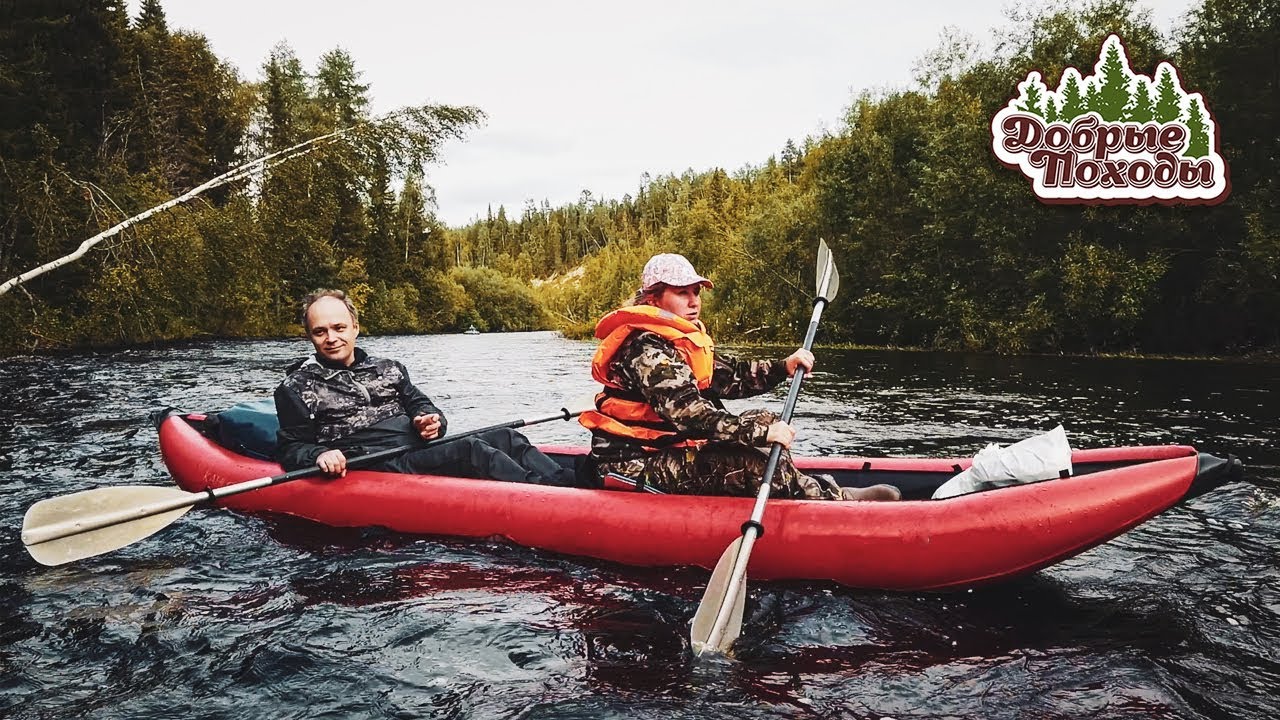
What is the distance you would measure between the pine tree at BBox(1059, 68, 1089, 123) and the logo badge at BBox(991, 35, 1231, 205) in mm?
22

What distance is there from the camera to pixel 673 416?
3.40 metres

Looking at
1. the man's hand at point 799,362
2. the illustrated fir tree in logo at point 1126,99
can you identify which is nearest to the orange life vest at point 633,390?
the man's hand at point 799,362

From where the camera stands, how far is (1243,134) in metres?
16.6

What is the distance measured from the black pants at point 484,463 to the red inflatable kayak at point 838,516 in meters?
0.25

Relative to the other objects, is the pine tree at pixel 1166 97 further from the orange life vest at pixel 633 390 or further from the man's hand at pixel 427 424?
the man's hand at pixel 427 424

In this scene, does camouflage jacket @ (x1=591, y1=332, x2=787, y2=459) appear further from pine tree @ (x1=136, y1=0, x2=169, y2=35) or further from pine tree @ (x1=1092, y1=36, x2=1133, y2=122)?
pine tree @ (x1=136, y1=0, x2=169, y2=35)

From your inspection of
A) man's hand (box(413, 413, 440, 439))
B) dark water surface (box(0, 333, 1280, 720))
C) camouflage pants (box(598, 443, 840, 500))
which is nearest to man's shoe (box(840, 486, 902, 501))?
camouflage pants (box(598, 443, 840, 500))

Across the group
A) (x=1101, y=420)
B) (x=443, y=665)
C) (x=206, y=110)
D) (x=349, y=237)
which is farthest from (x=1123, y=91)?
(x=349, y=237)

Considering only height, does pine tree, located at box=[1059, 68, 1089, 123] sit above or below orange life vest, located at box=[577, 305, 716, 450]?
above

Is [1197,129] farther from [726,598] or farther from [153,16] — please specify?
[153,16]

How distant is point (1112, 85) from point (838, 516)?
58.9 feet

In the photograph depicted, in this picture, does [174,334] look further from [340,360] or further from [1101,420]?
[1101,420]

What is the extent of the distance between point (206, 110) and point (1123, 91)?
27.4 m

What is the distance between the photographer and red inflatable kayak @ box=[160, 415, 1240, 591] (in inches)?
122
